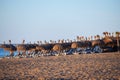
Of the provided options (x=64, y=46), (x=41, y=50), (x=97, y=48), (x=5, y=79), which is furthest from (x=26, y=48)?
(x=5, y=79)

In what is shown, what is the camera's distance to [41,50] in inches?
1714

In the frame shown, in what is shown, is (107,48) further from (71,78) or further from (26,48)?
(71,78)

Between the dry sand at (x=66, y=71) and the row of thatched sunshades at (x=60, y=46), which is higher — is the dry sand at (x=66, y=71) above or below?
below

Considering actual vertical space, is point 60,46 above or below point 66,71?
above

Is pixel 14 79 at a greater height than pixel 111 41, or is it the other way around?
pixel 111 41

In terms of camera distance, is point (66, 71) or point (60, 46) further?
point (60, 46)

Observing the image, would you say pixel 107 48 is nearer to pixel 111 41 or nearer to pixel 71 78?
pixel 111 41

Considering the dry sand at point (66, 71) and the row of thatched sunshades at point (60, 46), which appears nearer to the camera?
the dry sand at point (66, 71)

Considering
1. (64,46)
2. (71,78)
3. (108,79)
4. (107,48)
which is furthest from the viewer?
(64,46)

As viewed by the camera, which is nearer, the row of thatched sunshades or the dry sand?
the dry sand

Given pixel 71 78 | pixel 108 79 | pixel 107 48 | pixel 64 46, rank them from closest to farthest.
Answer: pixel 108 79 < pixel 71 78 < pixel 107 48 < pixel 64 46

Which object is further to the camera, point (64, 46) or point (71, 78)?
point (64, 46)

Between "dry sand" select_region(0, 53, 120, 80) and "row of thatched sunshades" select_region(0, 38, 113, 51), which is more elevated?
"row of thatched sunshades" select_region(0, 38, 113, 51)

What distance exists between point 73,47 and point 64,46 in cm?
229
